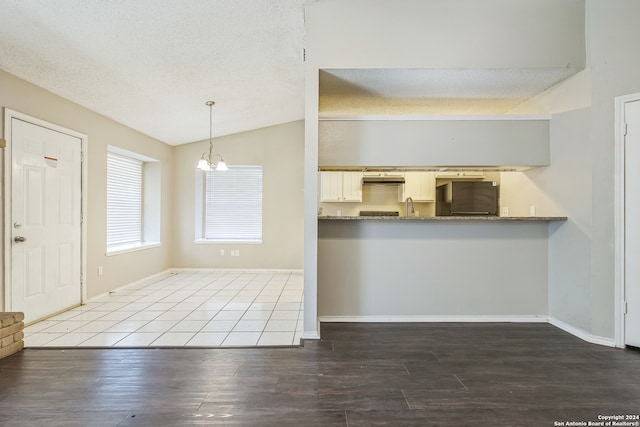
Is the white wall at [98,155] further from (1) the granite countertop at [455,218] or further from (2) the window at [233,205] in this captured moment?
(1) the granite countertop at [455,218]

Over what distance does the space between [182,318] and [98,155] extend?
2.62 m

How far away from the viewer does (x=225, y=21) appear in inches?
111

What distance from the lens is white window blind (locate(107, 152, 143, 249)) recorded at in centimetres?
485

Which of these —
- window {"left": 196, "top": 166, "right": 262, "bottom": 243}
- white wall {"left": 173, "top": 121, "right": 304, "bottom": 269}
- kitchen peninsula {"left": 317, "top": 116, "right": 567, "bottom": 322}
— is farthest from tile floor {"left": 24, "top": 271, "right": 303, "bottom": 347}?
window {"left": 196, "top": 166, "right": 262, "bottom": 243}

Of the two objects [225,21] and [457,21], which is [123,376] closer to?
[225,21]

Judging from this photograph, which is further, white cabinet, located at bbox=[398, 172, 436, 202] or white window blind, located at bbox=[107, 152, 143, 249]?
white cabinet, located at bbox=[398, 172, 436, 202]

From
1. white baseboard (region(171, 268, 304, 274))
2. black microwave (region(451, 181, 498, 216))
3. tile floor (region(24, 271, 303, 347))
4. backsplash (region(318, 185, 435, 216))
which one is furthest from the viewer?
white baseboard (region(171, 268, 304, 274))

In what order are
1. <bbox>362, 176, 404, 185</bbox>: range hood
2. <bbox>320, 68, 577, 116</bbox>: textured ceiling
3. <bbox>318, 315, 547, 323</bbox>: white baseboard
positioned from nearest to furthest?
<bbox>320, 68, 577, 116</bbox>: textured ceiling
<bbox>318, 315, 547, 323</bbox>: white baseboard
<bbox>362, 176, 404, 185</bbox>: range hood

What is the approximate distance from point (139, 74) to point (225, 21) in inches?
51.4

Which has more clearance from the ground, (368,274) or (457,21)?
(457,21)

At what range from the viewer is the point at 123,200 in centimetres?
518

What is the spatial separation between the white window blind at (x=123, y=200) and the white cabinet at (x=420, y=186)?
4.82 metres

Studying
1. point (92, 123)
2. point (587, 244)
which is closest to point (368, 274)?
point (587, 244)

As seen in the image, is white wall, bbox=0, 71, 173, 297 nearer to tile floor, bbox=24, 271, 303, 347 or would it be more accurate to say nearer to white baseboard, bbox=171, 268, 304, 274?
tile floor, bbox=24, 271, 303, 347
